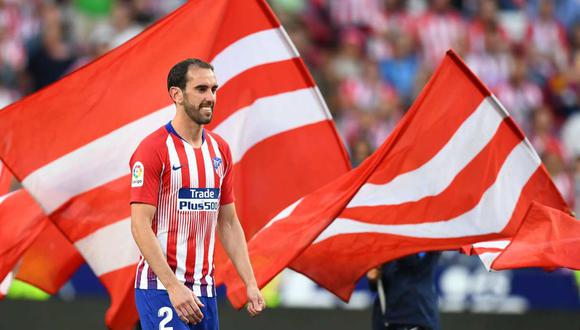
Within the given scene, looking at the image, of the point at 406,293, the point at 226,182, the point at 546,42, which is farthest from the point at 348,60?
the point at 226,182

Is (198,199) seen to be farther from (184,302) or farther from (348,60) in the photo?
(348,60)

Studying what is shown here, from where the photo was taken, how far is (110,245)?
24.1ft

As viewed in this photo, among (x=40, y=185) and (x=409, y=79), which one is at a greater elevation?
(x=40, y=185)

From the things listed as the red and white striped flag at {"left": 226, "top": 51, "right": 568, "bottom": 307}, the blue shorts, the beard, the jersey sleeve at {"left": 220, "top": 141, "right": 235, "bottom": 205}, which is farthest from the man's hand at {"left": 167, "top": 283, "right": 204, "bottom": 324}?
the red and white striped flag at {"left": 226, "top": 51, "right": 568, "bottom": 307}

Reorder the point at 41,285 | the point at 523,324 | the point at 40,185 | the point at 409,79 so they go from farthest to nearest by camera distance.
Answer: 1. the point at 409,79
2. the point at 523,324
3. the point at 41,285
4. the point at 40,185

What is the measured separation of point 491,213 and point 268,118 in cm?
168

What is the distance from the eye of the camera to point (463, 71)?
24.3 ft

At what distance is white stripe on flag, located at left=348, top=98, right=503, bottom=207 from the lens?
7.43 metres

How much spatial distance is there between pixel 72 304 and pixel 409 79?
18.0 ft

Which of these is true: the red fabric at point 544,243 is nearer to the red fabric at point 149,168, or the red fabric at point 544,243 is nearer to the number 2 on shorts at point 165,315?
the number 2 on shorts at point 165,315

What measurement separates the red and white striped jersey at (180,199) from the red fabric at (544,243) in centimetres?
180

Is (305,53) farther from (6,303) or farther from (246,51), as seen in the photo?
(246,51)

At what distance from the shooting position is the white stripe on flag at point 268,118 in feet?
25.9

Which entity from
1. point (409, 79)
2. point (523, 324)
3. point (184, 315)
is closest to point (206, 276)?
point (184, 315)
